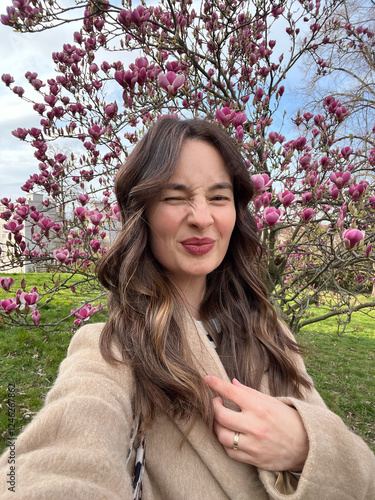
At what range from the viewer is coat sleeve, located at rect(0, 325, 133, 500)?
62 centimetres

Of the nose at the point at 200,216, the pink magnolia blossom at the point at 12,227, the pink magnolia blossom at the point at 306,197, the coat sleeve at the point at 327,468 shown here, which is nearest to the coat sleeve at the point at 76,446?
the coat sleeve at the point at 327,468

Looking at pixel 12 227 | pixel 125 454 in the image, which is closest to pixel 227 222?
pixel 125 454

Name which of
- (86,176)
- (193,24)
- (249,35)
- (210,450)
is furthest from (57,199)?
(210,450)

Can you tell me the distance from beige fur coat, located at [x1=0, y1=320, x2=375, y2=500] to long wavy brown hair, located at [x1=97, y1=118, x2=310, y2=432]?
72mm

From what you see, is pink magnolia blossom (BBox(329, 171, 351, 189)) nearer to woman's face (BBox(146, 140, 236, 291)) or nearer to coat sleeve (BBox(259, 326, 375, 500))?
woman's face (BBox(146, 140, 236, 291))

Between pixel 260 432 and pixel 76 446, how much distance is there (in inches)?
19.7

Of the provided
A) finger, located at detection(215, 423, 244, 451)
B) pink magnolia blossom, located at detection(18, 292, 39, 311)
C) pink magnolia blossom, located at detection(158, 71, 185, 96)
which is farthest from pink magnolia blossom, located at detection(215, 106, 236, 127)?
pink magnolia blossom, located at detection(18, 292, 39, 311)

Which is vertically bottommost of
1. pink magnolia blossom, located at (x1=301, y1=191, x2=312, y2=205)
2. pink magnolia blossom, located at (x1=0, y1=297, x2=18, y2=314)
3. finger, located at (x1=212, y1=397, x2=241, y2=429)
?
pink magnolia blossom, located at (x1=0, y1=297, x2=18, y2=314)

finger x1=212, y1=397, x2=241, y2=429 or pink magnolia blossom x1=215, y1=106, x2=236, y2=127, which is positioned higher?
pink magnolia blossom x1=215, y1=106, x2=236, y2=127

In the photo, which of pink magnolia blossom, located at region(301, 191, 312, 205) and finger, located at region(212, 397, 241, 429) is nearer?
finger, located at region(212, 397, 241, 429)

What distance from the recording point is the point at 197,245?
1185mm

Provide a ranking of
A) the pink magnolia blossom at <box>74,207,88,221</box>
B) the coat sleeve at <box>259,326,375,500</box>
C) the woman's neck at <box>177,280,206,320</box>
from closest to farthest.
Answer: the coat sleeve at <box>259,326,375,500</box>, the woman's neck at <box>177,280,206,320</box>, the pink magnolia blossom at <box>74,207,88,221</box>

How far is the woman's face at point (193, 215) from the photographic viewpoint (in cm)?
116

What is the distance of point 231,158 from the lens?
1.32 meters
